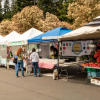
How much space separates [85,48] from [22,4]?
45157 mm

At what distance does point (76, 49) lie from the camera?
11617 millimetres

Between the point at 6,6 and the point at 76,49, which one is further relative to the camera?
the point at 6,6

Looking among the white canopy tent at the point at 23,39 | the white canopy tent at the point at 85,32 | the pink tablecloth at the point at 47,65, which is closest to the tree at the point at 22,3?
the white canopy tent at the point at 23,39

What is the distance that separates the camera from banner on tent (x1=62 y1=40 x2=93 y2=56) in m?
11.5

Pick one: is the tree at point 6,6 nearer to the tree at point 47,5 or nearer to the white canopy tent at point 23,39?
the tree at point 47,5

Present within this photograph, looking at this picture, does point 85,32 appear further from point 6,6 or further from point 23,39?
point 6,6

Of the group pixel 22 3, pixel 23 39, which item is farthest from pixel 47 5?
pixel 23 39

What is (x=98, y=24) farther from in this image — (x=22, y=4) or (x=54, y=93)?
(x=22, y=4)

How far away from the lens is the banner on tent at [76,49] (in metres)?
11.5

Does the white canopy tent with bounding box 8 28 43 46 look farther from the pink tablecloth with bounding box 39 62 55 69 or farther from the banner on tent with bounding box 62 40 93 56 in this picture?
the banner on tent with bounding box 62 40 93 56

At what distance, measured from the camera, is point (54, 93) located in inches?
263

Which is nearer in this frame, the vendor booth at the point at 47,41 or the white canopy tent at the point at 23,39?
the vendor booth at the point at 47,41

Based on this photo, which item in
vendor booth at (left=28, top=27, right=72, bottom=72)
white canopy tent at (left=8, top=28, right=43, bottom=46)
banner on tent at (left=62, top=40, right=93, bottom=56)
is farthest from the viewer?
white canopy tent at (left=8, top=28, right=43, bottom=46)

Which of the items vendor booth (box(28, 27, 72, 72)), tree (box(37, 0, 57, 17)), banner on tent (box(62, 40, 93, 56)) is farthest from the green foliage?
banner on tent (box(62, 40, 93, 56))
